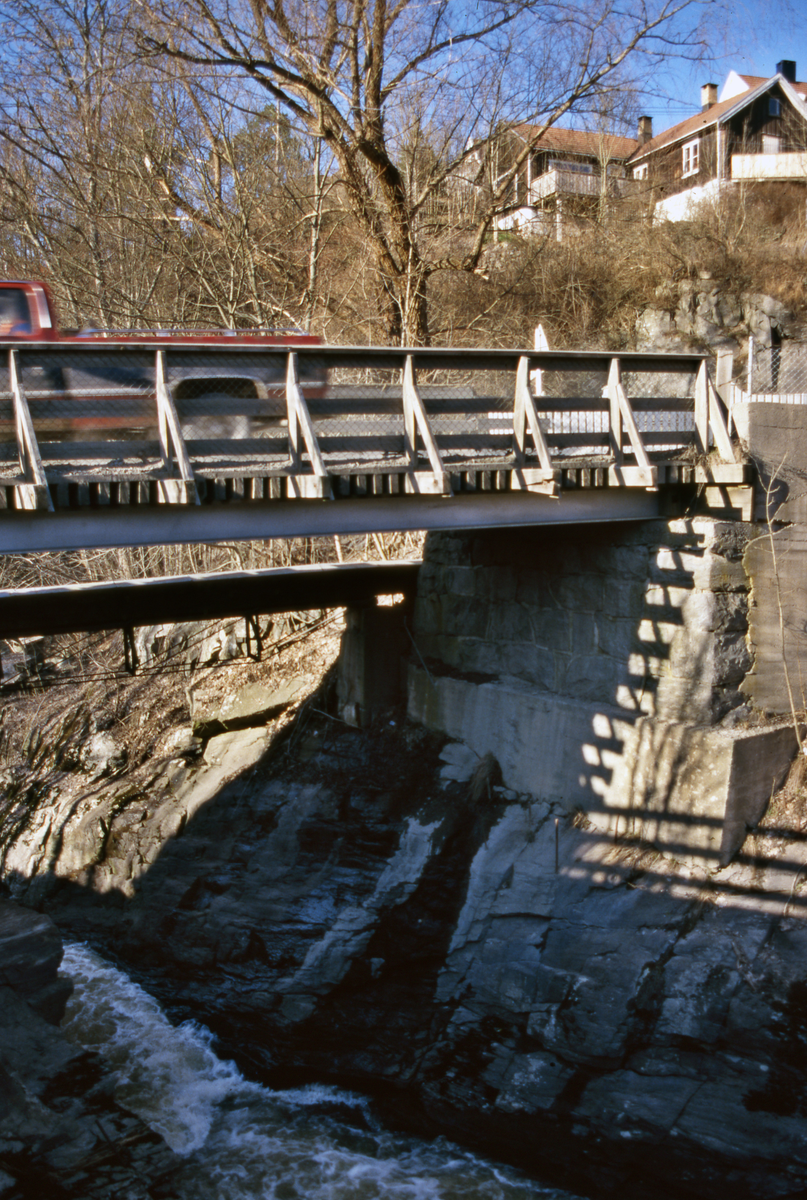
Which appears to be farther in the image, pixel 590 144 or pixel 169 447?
pixel 590 144

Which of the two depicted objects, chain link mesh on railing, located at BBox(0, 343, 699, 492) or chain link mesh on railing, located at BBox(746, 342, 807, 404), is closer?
chain link mesh on railing, located at BBox(0, 343, 699, 492)

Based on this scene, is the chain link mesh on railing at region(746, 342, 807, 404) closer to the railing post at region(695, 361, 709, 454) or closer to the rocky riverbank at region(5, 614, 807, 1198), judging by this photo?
the railing post at region(695, 361, 709, 454)

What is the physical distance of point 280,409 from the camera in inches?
291

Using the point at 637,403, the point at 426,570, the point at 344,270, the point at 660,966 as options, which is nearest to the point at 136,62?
the point at 344,270

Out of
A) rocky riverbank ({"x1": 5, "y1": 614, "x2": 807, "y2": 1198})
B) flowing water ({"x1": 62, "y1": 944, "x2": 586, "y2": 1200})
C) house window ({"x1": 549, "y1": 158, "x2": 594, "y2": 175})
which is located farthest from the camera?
house window ({"x1": 549, "y1": 158, "x2": 594, "y2": 175})

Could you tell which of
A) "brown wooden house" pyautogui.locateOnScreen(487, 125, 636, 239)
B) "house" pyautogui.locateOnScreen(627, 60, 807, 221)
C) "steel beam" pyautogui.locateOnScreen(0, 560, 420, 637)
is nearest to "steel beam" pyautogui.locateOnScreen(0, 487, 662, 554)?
"steel beam" pyautogui.locateOnScreen(0, 560, 420, 637)

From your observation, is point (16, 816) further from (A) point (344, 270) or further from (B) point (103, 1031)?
(A) point (344, 270)

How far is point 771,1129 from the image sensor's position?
6562 millimetres

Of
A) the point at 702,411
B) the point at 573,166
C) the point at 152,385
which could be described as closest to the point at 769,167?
the point at 573,166

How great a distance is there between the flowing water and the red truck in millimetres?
5719

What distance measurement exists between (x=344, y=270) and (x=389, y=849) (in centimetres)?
1240

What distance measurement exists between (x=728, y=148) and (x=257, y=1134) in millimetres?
30694

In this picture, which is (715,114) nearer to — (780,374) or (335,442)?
(780,374)

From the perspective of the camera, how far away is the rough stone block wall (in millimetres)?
8711
